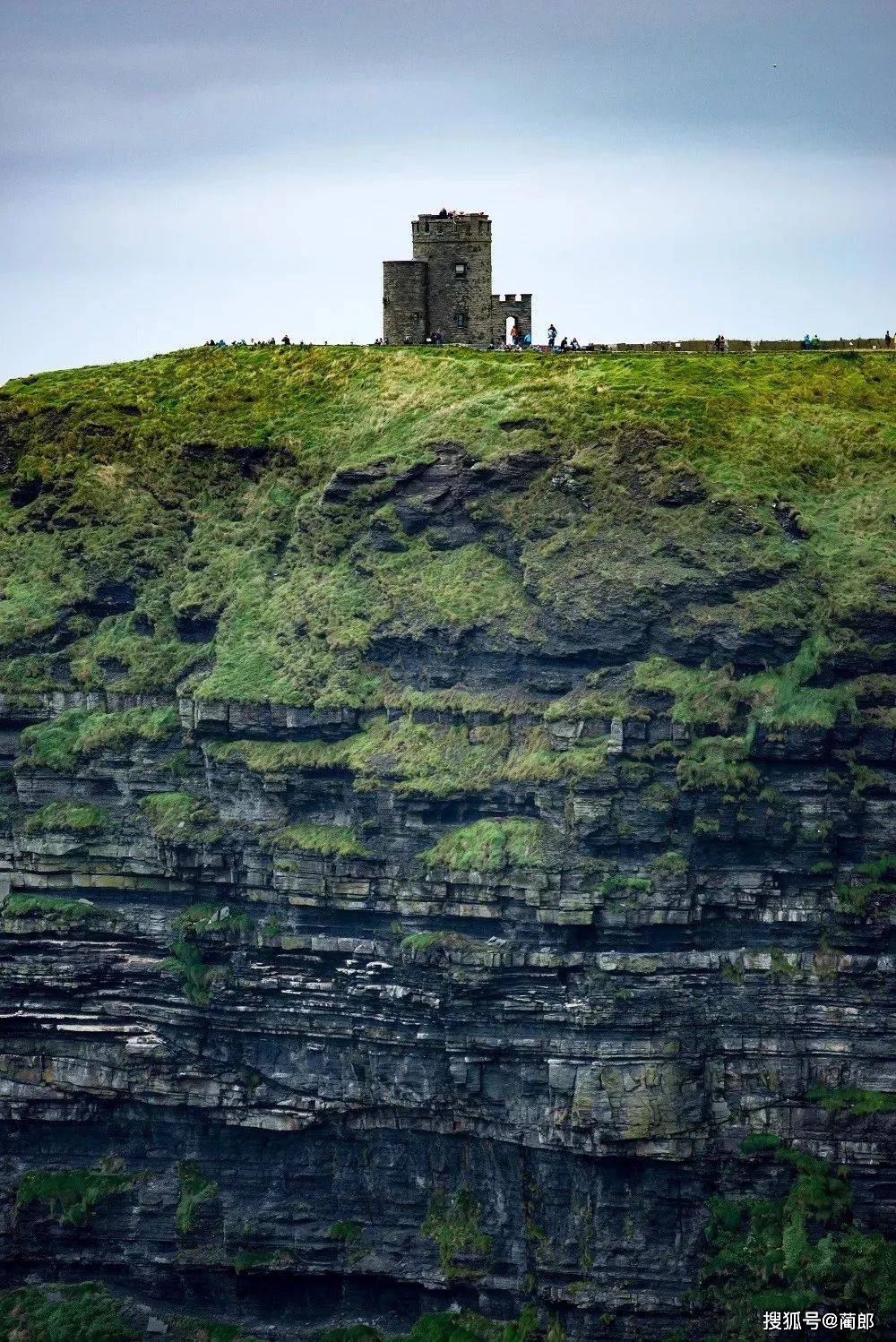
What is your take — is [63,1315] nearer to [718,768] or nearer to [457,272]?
[718,768]

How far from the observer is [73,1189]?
129750 mm

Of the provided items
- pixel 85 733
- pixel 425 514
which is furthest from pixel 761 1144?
pixel 85 733

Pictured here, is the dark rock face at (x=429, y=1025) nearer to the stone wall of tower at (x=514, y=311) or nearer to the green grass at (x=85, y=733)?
the green grass at (x=85, y=733)

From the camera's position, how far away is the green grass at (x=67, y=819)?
429 feet

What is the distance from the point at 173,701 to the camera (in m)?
132

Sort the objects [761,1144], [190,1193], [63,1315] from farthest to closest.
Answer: [190,1193] < [63,1315] < [761,1144]

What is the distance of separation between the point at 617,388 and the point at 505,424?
15.9ft

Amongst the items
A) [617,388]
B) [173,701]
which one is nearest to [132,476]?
[173,701]

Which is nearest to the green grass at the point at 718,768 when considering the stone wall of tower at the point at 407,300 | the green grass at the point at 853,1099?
the green grass at the point at 853,1099

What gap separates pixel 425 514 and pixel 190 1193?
1098 inches

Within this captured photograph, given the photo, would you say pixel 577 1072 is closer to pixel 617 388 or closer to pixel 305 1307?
pixel 305 1307

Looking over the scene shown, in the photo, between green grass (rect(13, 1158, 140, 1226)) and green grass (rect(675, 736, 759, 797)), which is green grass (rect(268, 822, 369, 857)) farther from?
green grass (rect(13, 1158, 140, 1226))

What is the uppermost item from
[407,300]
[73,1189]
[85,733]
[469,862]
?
[407,300]

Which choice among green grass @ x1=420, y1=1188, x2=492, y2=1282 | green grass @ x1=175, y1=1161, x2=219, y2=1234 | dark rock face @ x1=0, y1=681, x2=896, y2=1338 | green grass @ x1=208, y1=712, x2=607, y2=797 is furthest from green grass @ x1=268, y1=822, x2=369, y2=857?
green grass @ x1=420, y1=1188, x2=492, y2=1282
